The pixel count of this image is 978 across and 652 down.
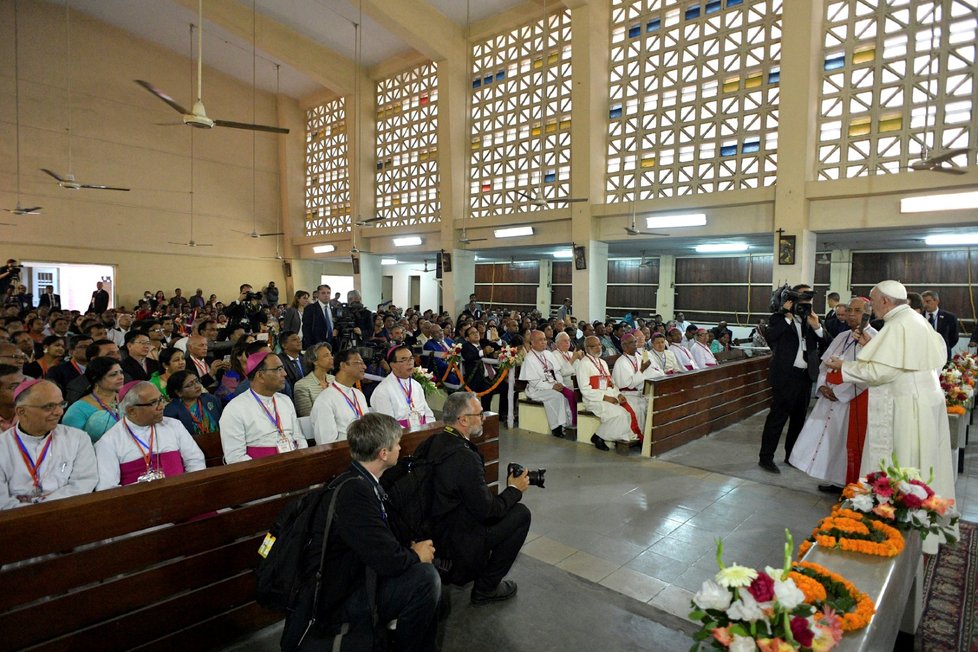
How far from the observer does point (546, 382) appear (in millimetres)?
7199

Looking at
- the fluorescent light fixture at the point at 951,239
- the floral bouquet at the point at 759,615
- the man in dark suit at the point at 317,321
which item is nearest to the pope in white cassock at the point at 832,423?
→ the floral bouquet at the point at 759,615

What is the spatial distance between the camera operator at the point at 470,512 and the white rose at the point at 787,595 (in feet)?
4.65

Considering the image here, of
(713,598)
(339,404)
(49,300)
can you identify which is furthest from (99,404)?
(49,300)

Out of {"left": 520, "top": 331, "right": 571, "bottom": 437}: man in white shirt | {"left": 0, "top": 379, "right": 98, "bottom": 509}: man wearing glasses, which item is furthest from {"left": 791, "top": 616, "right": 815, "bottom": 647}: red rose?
{"left": 520, "top": 331, "right": 571, "bottom": 437}: man in white shirt

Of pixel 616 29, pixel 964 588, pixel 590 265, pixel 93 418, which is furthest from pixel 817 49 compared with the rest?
pixel 93 418

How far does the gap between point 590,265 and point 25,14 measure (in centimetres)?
1618

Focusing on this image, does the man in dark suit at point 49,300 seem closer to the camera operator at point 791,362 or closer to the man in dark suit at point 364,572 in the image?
the man in dark suit at point 364,572

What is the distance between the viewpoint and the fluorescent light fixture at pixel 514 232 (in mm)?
13727

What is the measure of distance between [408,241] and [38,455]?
14.5m

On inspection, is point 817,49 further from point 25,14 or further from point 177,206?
point 25,14

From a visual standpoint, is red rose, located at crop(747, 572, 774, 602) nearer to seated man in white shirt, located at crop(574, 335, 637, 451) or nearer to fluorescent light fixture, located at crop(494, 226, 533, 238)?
seated man in white shirt, located at crop(574, 335, 637, 451)

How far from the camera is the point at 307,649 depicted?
6.80ft

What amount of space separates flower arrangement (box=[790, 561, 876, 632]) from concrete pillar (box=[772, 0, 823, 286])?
907cm

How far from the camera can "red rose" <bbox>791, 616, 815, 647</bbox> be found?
151 cm
